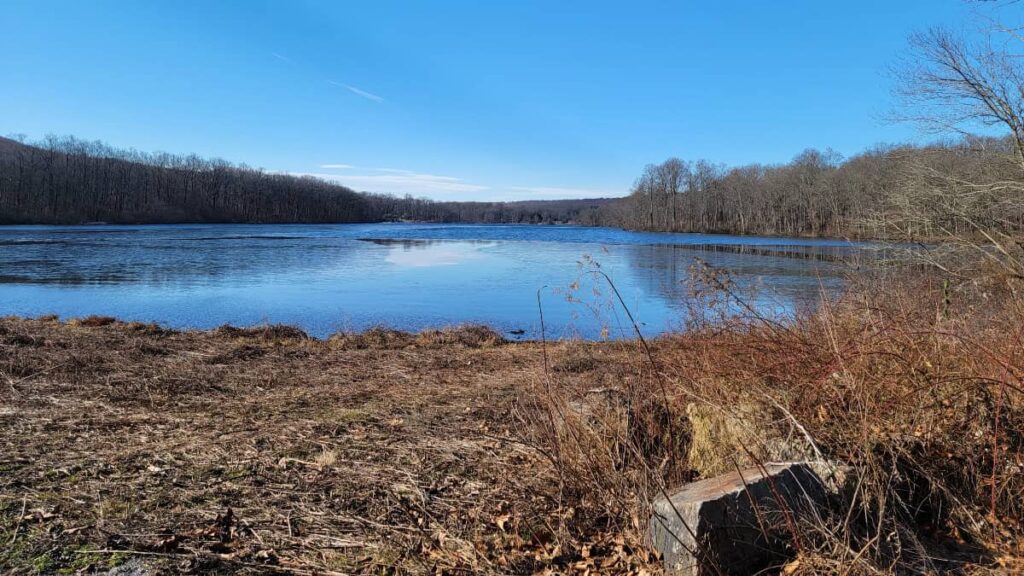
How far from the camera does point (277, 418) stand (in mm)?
5988

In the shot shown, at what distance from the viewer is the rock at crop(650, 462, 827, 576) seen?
2.85 meters

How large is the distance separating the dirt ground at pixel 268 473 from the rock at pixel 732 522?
256mm

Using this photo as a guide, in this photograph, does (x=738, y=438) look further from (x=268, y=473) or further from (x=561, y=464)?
(x=268, y=473)

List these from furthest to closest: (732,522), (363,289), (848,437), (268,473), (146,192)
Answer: (146,192) → (363,289) → (268,473) → (848,437) → (732,522)

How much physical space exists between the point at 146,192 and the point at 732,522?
129 meters

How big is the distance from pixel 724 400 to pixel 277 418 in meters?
4.49

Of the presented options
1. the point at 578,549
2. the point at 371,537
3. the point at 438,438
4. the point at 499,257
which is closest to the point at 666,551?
the point at 578,549

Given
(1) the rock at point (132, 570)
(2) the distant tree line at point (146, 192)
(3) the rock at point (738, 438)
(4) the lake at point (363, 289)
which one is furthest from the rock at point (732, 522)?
(2) the distant tree line at point (146, 192)

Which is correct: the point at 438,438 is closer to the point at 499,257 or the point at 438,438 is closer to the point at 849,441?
the point at 849,441

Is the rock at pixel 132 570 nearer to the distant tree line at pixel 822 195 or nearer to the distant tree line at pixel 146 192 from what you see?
the distant tree line at pixel 822 195

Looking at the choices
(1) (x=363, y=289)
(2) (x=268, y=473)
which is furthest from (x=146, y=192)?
(2) (x=268, y=473)

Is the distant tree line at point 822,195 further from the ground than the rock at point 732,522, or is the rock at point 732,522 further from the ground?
the distant tree line at point 822,195

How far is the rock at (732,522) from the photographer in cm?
285

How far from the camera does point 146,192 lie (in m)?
108
